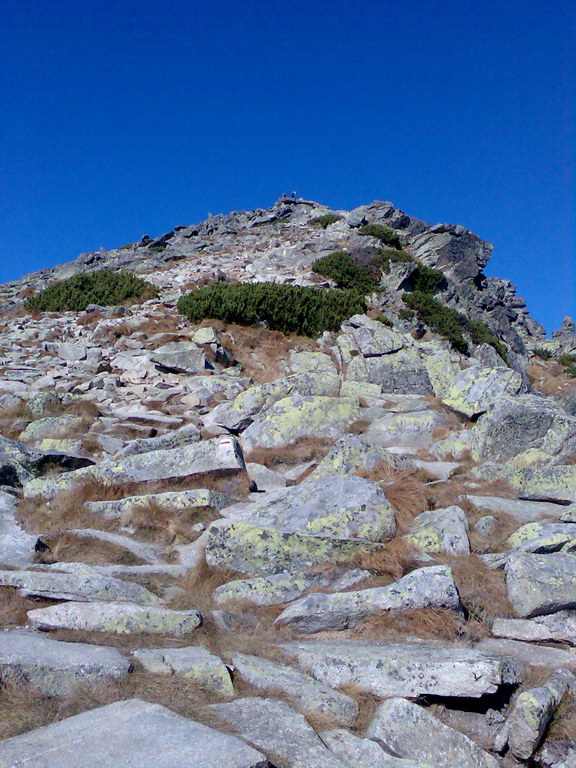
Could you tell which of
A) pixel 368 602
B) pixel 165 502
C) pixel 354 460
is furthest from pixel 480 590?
pixel 165 502

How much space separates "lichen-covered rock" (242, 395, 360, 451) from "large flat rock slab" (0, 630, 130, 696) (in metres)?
7.17

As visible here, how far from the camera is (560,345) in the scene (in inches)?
1574

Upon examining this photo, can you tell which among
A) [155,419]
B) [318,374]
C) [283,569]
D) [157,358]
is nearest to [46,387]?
[157,358]

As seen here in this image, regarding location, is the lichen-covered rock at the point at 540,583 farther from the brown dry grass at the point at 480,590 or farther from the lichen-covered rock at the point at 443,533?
the lichen-covered rock at the point at 443,533

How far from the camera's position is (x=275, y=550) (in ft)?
23.2

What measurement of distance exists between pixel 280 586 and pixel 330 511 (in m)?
1.43

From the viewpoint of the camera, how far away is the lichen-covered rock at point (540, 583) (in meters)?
5.97

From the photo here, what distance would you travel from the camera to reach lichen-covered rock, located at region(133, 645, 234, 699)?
4738 millimetres

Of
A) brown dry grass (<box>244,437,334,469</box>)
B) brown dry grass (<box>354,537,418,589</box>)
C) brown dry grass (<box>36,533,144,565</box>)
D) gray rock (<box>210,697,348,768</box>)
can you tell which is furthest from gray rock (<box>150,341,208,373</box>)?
gray rock (<box>210,697,348,768</box>)

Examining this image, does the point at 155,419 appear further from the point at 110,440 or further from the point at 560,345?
the point at 560,345

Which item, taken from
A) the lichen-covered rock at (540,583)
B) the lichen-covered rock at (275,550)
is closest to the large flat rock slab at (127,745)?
the lichen-covered rock at (275,550)

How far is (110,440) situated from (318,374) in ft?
18.3

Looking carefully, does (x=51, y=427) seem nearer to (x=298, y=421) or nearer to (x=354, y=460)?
(x=298, y=421)

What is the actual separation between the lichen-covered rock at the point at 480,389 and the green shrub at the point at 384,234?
78.6ft
